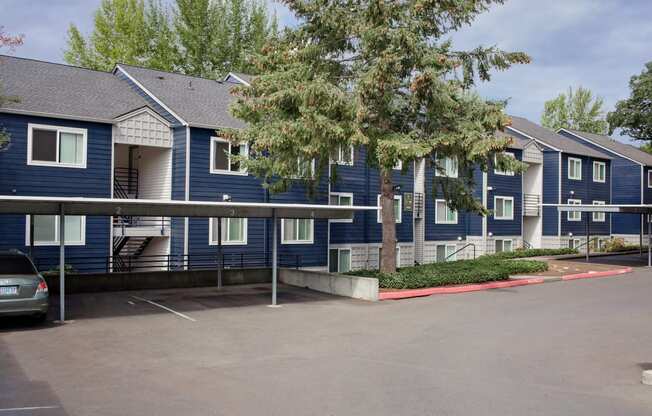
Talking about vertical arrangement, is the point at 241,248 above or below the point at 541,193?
below

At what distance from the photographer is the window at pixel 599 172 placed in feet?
159

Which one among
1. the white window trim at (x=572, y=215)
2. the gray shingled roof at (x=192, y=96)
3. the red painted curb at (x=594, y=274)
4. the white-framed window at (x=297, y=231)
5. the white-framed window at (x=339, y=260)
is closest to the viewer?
the gray shingled roof at (x=192, y=96)

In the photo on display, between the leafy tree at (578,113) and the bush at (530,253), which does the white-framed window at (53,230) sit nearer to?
the bush at (530,253)

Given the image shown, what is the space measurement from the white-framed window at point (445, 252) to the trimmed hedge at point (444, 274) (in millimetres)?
8934

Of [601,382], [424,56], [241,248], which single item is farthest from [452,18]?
[601,382]

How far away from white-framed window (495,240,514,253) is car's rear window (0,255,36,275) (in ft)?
103

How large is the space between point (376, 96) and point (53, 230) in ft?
38.9

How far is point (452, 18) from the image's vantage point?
21.5 meters

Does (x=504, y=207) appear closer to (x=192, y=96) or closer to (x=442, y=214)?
(x=442, y=214)

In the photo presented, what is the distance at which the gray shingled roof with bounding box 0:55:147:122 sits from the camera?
22.9 m

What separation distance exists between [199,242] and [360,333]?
42.5ft

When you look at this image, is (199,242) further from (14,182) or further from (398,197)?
(398,197)

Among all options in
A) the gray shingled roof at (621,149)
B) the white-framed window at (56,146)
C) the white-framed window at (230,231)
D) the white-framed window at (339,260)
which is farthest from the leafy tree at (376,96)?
the gray shingled roof at (621,149)

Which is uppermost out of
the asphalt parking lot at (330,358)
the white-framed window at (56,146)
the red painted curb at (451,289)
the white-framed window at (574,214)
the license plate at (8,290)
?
the white-framed window at (56,146)
